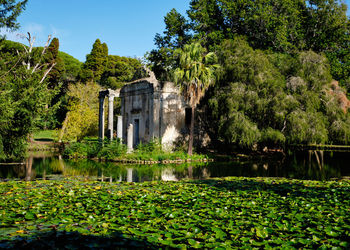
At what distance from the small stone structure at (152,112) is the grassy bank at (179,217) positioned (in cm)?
1434

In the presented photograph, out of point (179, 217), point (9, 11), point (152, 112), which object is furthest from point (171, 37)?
point (179, 217)

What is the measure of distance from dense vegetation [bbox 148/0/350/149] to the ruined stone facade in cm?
261

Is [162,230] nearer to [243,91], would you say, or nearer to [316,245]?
[316,245]

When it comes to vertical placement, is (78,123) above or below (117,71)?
below

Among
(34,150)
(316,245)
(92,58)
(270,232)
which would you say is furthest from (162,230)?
(92,58)

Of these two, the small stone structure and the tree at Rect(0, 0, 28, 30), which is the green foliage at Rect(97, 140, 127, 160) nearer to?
the small stone structure

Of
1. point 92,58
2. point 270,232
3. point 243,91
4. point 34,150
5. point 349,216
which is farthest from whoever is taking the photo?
point 92,58

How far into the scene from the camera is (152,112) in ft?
76.0

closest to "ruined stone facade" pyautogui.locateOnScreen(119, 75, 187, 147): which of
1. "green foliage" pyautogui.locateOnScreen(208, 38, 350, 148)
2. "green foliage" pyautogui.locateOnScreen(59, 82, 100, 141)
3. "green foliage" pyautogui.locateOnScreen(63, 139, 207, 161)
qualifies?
"green foliage" pyautogui.locateOnScreen(63, 139, 207, 161)

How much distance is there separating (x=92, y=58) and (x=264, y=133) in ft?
104

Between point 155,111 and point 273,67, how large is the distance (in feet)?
30.1

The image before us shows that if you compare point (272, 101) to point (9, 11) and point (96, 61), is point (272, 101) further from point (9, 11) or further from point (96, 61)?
point (96, 61)

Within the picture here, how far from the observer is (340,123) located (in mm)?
21938

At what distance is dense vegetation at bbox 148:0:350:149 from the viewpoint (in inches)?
850
